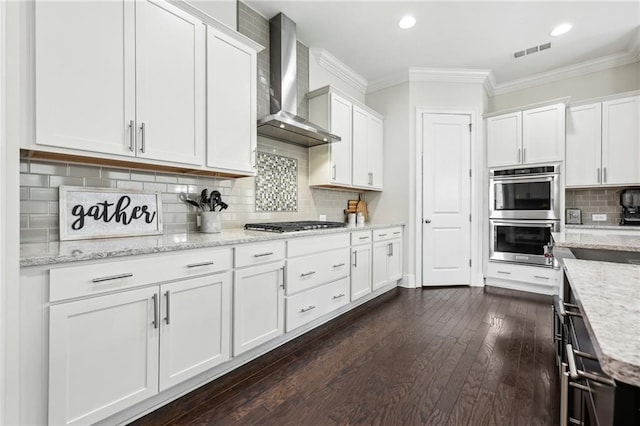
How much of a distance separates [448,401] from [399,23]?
3.26 meters

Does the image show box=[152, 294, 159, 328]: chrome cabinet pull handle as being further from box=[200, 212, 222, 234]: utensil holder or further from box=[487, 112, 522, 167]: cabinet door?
box=[487, 112, 522, 167]: cabinet door

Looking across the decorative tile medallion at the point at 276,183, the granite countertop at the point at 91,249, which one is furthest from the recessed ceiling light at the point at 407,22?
the granite countertop at the point at 91,249

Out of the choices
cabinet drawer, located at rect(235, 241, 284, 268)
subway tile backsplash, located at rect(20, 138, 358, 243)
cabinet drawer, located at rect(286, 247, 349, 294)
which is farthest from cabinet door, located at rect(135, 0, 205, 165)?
cabinet drawer, located at rect(286, 247, 349, 294)

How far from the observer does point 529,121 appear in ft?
12.3

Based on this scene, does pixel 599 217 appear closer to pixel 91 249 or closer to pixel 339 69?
pixel 339 69

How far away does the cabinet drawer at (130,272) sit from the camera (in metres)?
1.25

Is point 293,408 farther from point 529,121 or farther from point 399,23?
point 529,121

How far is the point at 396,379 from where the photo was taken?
6.19 ft

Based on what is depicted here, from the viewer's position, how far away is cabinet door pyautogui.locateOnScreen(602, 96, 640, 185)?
3.40 metres

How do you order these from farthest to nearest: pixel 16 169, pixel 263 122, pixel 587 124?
pixel 587 124 → pixel 263 122 → pixel 16 169

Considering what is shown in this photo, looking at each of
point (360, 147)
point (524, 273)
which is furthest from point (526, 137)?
point (360, 147)

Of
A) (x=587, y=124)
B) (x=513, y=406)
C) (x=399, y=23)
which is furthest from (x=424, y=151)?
(x=513, y=406)

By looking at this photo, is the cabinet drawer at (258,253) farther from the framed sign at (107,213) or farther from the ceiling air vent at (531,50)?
the ceiling air vent at (531,50)

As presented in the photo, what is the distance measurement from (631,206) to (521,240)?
1.20 metres
